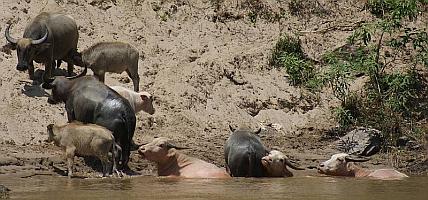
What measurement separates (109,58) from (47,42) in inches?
45.8

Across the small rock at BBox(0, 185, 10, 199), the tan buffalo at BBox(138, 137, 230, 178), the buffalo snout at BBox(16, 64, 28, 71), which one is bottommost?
the tan buffalo at BBox(138, 137, 230, 178)

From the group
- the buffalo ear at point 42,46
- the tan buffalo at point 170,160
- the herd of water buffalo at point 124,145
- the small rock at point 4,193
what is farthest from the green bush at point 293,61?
the small rock at point 4,193

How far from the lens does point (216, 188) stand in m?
10.4

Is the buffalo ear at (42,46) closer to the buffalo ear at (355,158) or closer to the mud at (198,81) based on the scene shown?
the mud at (198,81)

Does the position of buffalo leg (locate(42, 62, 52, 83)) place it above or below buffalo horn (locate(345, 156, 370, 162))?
above

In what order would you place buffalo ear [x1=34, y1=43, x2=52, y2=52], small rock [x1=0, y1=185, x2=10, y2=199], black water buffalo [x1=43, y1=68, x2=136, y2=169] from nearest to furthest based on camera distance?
1. small rock [x1=0, y1=185, x2=10, y2=199]
2. black water buffalo [x1=43, y1=68, x2=136, y2=169]
3. buffalo ear [x1=34, y1=43, x2=52, y2=52]

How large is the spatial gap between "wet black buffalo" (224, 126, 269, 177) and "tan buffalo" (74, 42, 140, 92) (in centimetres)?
347

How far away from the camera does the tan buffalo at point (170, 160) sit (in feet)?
41.1

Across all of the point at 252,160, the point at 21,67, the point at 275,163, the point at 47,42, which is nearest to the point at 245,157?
the point at 252,160

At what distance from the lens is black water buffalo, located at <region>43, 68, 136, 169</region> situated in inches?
490

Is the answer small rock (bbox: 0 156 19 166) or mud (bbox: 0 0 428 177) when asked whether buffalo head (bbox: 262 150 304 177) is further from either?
small rock (bbox: 0 156 19 166)

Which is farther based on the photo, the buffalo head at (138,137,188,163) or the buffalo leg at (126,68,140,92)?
the buffalo leg at (126,68,140,92)

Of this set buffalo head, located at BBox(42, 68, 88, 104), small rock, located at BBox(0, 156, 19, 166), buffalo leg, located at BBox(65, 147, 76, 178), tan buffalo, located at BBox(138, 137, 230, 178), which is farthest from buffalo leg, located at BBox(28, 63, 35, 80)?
buffalo leg, located at BBox(65, 147, 76, 178)

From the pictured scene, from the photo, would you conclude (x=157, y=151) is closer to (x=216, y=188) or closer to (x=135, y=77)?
(x=216, y=188)
